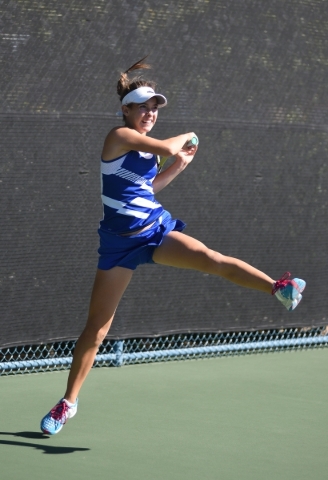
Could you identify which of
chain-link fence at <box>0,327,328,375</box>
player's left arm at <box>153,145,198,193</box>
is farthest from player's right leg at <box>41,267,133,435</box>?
chain-link fence at <box>0,327,328,375</box>

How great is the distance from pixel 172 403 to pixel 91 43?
7.73ft

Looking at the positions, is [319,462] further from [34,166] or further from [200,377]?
[34,166]

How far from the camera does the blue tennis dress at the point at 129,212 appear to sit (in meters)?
4.61

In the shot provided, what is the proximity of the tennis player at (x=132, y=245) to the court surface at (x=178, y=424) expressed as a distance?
1.08 feet

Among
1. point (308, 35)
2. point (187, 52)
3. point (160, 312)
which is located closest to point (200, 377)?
point (160, 312)

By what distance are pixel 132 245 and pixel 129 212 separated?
6.4 inches

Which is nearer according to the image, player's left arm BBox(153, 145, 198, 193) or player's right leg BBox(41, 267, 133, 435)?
player's right leg BBox(41, 267, 133, 435)

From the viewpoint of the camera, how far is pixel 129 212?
4629mm

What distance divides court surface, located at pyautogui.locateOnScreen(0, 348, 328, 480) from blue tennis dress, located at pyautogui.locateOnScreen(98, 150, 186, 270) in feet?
2.84

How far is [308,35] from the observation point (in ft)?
23.7

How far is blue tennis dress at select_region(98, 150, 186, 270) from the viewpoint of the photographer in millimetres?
4613

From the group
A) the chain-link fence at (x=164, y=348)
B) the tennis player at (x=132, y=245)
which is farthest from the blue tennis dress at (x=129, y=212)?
the chain-link fence at (x=164, y=348)

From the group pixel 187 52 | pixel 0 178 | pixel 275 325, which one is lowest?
pixel 275 325

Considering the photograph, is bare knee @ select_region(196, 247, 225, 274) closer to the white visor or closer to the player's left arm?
the player's left arm
